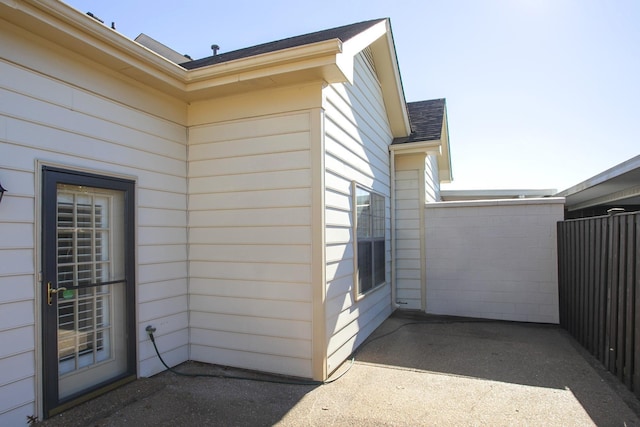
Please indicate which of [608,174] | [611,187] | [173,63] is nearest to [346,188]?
[173,63]

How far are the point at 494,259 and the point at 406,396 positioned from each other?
12.3 feet

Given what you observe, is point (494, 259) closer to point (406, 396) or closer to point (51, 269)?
point (406, 396)

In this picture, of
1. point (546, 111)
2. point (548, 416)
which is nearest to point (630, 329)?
point (548, 416)

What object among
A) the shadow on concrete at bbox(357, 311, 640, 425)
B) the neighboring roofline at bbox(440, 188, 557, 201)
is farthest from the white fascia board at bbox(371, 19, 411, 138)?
the neighboring roofline at bbox(440, 188, 557, 201)

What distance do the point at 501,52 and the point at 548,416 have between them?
18.0 ft

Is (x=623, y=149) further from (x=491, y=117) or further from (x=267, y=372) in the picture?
(x=267, y=372)

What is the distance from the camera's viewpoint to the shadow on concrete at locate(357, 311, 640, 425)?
3.59m

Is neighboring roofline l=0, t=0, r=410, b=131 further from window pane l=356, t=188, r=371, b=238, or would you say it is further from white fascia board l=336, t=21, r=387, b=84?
window pane l=356, t=188, r=371, b=238

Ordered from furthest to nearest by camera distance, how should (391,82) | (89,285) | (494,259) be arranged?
1. (391,82)
2. (494,259)
3. (89,285)

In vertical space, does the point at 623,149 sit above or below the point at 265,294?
above

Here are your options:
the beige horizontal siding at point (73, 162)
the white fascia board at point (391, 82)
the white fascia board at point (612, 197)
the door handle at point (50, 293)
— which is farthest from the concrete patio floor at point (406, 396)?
the white fascia board at point (612, 197)

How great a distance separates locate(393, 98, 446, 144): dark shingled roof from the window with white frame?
1572 millimetres

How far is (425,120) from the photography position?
7.81 m

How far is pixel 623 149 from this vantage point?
12.6 metres
